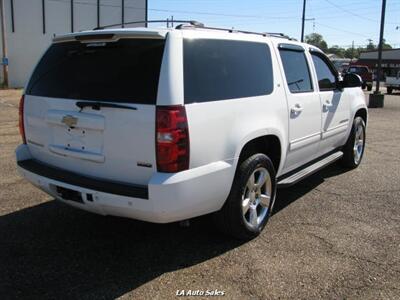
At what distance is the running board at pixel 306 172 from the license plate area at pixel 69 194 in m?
2.16

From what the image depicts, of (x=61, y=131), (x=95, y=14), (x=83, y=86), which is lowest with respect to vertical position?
(x=61, y=131)

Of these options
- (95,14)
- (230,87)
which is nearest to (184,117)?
(230,87)

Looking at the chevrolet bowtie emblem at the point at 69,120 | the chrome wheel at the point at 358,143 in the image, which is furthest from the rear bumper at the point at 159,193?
the chrome wheel at the point at 358,143

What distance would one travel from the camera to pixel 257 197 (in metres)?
4.47

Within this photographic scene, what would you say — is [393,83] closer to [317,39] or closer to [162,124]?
[162,124]

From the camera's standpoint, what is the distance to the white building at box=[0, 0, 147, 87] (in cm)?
3300

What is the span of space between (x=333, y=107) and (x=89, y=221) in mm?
3422

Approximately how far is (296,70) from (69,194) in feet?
9.50

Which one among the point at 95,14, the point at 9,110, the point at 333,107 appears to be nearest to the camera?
the point at 333,107

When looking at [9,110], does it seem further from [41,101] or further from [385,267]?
[385,267]

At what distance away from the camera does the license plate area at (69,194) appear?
374 cm

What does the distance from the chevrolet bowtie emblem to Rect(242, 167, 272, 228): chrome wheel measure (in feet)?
5.24

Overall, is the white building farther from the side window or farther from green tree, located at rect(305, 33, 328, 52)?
green tree, located at rect(305, 33, 328, 52)

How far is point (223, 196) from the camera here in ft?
12.6
